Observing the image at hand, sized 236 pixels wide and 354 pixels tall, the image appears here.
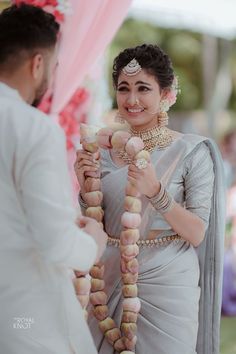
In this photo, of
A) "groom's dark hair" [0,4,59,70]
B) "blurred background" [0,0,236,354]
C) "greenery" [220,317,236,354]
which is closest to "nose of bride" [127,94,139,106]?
"blurred background" [0,0,236,354]

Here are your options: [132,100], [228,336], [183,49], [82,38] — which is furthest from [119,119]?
A: [183,49]

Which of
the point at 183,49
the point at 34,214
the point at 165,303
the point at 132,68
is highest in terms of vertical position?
the point at 132,68

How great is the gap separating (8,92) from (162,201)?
2.35ft

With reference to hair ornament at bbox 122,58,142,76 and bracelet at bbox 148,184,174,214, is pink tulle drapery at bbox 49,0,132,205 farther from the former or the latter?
bracelet at bbox 148,184,174,214

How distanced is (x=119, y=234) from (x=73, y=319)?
0.58m

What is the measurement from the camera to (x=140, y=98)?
281 cm

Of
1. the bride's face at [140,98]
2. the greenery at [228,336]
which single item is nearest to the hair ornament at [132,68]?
the bride's face at [140,98]

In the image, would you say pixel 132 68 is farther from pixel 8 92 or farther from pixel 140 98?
pixel 8 92

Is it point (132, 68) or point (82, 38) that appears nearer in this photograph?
point (132, 68)

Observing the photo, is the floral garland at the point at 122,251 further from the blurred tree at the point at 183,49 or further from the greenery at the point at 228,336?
the blurred tree at the point at 183,49

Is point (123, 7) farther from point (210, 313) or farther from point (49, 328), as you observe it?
point (49, 328)

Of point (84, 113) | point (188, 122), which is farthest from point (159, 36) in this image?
point (84, 113)

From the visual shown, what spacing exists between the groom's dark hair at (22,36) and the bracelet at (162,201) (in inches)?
26.1

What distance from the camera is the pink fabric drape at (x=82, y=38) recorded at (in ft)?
13.6
